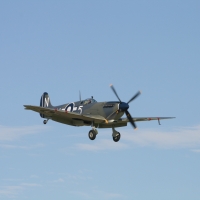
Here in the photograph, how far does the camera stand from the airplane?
51156 millimetres

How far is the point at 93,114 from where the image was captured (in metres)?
52.2

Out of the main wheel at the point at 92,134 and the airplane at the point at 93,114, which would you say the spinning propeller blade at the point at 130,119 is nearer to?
the airplane at the point at 93,114

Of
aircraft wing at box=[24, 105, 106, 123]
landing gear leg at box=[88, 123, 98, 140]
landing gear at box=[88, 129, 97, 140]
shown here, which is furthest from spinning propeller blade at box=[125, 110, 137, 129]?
landing gear at box=[88, 129, 97, 140]

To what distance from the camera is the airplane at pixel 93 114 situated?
51156mm

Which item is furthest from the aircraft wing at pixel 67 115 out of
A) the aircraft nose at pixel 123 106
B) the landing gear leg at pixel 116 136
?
the landing gear leg at pixel 116 136

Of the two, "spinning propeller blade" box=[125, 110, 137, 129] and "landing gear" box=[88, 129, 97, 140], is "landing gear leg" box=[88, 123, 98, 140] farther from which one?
"spinning propeller blade" box=[125, 110, 137, 129]

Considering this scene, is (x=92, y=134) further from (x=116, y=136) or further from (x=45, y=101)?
(x=45, y=101)

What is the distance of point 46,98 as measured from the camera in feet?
199

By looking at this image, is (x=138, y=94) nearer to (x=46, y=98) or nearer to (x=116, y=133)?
(x=116, y=133)

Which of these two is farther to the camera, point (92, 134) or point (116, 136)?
point (116, 136)

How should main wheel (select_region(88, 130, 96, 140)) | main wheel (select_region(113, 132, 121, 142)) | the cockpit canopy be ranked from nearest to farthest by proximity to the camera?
main wheel (select_region(88, 130, 96, 140)) < the cockpit canopy < main wheel (select_region(113, 132, 121, 142))

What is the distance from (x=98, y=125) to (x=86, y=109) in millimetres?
1671

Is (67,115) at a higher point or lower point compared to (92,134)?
higher

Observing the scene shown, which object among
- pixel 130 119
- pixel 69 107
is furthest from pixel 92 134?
pixel 69 107
